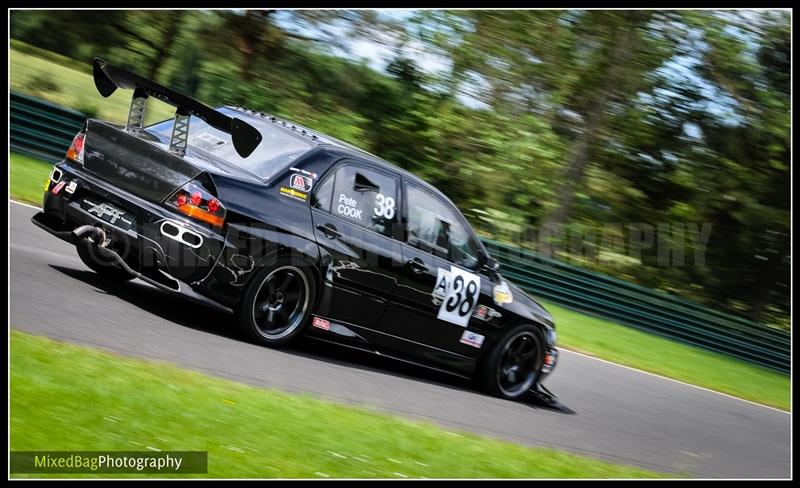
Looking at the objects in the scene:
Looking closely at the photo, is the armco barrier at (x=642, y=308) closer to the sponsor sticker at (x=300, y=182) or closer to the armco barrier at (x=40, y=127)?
the armco barrier at (x=40, y=127)

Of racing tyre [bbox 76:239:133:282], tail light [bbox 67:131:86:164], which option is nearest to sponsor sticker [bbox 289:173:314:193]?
tail light [bbox 67:131:86:164]

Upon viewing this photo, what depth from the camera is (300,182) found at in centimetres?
700

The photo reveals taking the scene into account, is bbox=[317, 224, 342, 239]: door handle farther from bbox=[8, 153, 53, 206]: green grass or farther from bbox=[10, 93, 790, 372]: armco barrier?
bbox=[10, 93, 790, 372]: armco barrier

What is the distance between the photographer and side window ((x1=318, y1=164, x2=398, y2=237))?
7227 millimetres

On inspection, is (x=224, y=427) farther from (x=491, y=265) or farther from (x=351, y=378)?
(x=491, y=265)

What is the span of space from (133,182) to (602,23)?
1690 centimetres

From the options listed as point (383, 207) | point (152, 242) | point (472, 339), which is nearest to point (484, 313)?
point (472, 339)

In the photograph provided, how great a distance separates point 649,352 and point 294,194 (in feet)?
31.0

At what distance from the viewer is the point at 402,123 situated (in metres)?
21.2

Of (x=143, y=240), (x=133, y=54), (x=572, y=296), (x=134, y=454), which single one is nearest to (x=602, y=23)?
(x=572, y=296)

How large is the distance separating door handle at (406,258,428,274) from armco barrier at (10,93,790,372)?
8588mm

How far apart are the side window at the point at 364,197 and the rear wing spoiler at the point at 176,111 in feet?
2.88

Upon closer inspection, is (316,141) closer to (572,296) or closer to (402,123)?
(572,296)

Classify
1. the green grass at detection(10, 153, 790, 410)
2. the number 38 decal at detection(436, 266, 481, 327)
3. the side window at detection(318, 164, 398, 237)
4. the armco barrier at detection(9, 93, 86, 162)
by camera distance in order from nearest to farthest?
the side window at detection(318, 164, 398, 237), the number 38 decal at detection(436, 266, 481, 327), the green grass at detection(10, 153, 790, 410), the armco barrier at detection(9, 93, 86, 162)
